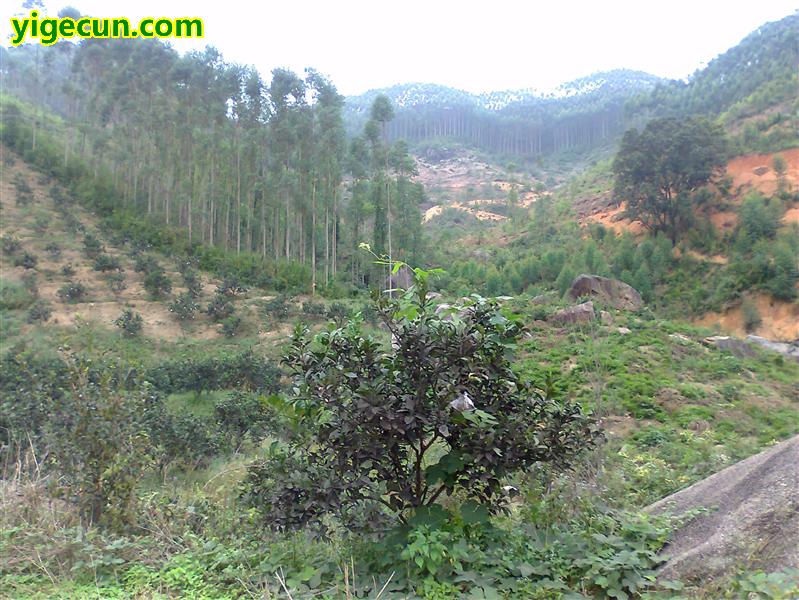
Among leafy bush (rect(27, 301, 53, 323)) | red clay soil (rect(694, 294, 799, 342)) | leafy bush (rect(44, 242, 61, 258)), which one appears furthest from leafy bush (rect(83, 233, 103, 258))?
red clay soil (rect(694, 294, 799, 342))

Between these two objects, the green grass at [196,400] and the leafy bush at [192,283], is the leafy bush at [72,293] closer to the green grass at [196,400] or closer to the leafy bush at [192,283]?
the leafy bush at [192,283]

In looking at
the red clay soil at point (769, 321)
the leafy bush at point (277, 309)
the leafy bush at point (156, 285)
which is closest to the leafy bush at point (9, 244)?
the leafy bush at point (156, 285)

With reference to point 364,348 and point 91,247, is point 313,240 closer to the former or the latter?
point 91,247

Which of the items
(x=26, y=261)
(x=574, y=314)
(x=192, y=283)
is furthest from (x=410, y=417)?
(x=26, y=261)

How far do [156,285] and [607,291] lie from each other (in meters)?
16.4

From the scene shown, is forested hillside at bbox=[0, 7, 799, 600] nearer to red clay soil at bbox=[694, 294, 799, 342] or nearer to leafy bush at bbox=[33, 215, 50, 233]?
red clay soil at bbox=[694, 294, 799, 342]

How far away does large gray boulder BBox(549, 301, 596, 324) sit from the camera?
42.0 ft

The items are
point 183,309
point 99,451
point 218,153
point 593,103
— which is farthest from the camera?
point 593,103

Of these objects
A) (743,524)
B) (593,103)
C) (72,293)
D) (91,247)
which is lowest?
(72,293)

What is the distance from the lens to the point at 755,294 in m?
18.1

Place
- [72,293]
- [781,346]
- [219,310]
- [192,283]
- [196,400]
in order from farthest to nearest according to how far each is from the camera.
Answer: [192,283] < [219,310] < [72,293] < [781,346] < [196,400]

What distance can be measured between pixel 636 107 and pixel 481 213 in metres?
22.7

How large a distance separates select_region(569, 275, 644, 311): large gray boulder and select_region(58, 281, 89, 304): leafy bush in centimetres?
1696

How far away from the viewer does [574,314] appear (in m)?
13.3
